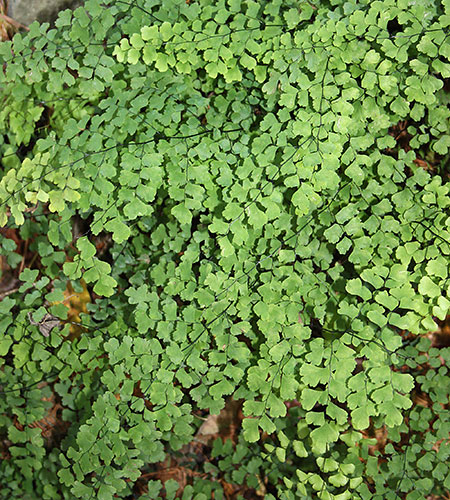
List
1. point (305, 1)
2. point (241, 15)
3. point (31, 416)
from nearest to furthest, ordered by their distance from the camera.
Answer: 1. point (241, 15)
2. point (305, 1)
3. point (31, 416)

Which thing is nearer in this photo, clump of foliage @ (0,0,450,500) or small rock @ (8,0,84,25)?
clump of foliage @ (0,0,450,500)

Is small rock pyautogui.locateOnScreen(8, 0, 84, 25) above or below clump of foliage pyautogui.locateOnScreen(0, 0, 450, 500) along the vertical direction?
above

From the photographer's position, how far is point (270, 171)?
1571 mm

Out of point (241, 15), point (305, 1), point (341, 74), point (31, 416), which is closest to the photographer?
point (341, 74)

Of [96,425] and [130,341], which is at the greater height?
[130,341]

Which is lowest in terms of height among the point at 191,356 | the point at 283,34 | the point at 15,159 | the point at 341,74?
the point at 191,356

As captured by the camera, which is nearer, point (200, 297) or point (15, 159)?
point (200, 297)

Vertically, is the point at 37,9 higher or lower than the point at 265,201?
higher

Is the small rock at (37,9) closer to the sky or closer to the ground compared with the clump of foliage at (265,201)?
closer to the sky

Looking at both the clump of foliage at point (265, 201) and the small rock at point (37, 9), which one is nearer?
the clump of foliage at point (265, 201)

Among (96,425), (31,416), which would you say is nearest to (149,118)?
(96,425)

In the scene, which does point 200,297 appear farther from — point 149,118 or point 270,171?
point 149,118

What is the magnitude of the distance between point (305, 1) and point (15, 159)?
1.36 meters

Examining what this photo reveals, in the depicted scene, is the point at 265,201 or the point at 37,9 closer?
the point at 265,201
